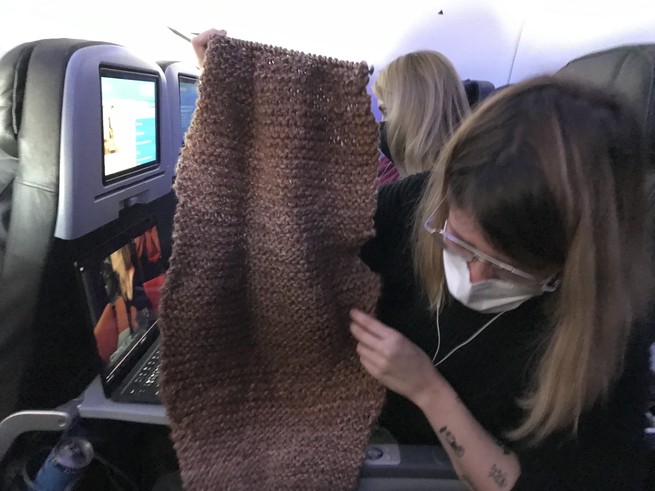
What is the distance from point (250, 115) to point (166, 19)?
143cm

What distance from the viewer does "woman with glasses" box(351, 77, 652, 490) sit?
2.23ft

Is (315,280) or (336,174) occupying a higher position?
(336,174)

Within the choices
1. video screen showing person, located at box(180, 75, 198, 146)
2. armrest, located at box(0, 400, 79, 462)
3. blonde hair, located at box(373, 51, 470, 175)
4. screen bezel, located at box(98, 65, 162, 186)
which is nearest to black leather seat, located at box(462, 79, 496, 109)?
blonde hair, located at box(373, 51, 470, 175)

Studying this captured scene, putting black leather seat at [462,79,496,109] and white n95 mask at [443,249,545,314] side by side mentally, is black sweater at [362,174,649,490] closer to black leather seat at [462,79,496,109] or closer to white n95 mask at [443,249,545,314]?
white n95 mask at [443,249,545,314]

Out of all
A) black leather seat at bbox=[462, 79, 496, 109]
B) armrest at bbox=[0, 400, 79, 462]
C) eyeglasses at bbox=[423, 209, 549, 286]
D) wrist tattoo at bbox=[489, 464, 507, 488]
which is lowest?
armrest at bbox=[0, 400, 79, 462]

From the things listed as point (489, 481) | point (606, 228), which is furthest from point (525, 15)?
point (489, 481)

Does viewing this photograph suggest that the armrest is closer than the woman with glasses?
No

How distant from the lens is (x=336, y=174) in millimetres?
741

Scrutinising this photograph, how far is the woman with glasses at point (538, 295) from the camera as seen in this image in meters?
0.68

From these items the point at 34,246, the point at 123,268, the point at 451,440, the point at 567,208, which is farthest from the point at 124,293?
the point at 567,208

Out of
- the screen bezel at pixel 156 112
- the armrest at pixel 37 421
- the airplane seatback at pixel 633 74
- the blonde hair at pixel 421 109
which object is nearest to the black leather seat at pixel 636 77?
the airplane seatback at pixel 633 74

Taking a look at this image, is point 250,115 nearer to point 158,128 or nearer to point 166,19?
point 158,128

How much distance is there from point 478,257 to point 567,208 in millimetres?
142

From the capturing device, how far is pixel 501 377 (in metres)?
0.87
